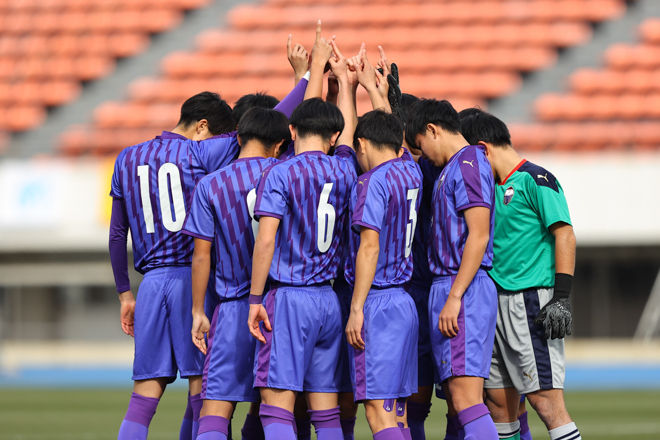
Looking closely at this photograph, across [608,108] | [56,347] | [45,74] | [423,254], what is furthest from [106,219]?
[423,254]

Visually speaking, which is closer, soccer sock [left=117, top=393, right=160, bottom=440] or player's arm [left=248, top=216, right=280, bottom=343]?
player's arm [left=248, top=216, right=280, bottom=343]

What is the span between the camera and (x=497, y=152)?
471cm

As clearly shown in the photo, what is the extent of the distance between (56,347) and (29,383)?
390 centimetres

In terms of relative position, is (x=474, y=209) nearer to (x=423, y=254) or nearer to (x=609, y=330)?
(x=423, y=254)

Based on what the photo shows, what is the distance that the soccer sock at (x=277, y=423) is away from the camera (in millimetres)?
4012

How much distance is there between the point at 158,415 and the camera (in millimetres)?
8883

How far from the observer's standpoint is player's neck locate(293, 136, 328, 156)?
14.1 feet

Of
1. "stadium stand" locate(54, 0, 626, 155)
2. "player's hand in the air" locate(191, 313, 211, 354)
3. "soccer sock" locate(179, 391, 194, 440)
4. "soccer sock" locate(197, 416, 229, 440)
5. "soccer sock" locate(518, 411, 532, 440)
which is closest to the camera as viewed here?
"soccer sock" locate(197, 416, 229, 440)

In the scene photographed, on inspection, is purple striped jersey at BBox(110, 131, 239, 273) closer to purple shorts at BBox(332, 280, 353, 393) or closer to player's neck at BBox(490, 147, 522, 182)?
purple shorts at BBox(332, 280, 353, 393)

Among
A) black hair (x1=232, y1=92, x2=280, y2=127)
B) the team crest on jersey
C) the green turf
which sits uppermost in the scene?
black hair (x1=232, y1=92, x2=280, y2=127)

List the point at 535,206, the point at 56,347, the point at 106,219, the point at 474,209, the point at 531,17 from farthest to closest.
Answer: the point at 531,17
the point at 56,347
the point at 106,219
the point at 535,206
the point at 474,209

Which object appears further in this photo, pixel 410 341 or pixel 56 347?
pixel 56 347

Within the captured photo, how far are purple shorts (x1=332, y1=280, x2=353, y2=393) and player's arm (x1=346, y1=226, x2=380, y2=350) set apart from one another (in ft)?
0.70

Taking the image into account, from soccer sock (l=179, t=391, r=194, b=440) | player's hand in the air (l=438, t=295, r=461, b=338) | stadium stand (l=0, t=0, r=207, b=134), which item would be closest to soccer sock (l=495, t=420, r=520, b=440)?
player's hand in the air (l=438, t=295, r=461, b=338)
